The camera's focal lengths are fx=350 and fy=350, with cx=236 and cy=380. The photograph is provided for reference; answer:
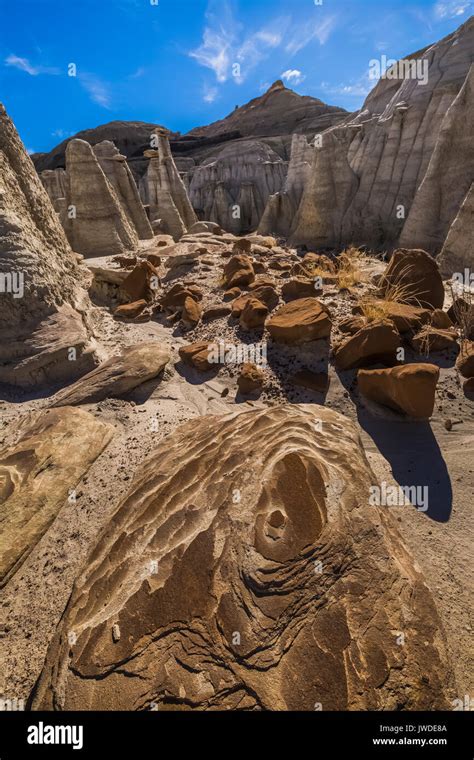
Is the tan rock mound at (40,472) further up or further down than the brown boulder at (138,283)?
further down

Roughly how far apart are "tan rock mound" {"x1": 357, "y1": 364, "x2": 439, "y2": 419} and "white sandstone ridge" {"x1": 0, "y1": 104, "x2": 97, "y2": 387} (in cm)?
248

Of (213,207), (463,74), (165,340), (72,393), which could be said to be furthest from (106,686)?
(213,207)

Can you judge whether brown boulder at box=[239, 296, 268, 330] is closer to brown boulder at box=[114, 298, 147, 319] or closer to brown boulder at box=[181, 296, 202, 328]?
brown boulder at box=[181, 296, 202, 328]

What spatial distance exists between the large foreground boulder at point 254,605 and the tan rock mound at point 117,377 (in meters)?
1.38

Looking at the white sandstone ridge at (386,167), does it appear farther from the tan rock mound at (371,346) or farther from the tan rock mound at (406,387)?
the tan rock mound at (406,387)

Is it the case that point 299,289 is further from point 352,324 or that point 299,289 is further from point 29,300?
point 29,300

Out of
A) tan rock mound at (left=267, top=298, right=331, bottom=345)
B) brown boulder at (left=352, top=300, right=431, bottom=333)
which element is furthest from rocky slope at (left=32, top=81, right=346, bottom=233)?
brown boulder at (left=352, top=300, right=431, bottom=333)

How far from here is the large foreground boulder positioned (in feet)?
3.52

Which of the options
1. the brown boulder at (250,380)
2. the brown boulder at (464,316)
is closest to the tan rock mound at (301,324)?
the brown boulder at (250,380)

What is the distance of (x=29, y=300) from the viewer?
309cm

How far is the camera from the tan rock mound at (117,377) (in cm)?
281

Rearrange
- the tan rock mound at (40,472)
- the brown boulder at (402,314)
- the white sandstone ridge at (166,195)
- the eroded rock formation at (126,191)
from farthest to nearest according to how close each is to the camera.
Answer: the white sandstone ridge at (166,195), the eroded rock formation at (126,191), the brown boulder at (402,314), the tan rock mound at (40,472)

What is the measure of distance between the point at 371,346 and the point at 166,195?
1278cm
